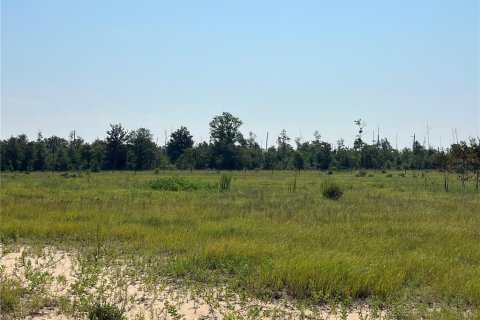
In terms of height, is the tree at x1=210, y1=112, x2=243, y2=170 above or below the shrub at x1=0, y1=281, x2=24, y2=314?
above

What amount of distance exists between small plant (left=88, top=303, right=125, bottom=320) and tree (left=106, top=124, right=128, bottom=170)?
222 ft

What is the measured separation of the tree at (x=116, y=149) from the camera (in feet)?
231

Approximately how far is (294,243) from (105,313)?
475cm

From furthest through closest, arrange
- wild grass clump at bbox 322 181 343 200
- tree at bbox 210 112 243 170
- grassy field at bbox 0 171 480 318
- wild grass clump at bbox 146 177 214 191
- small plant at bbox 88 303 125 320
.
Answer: tree at bbox 210 112 243 170 → wild grass clump at bbox 146 177 214 191 → wild grass clump at bbox 322 181 343 200 → grassy field at bbox 0 171 480 318 → small plant at bbox 88 303 125 320

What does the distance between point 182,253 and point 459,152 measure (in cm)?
2455

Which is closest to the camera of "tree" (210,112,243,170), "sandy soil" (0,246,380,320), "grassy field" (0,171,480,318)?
"sandy soil" (0,246,380,320)

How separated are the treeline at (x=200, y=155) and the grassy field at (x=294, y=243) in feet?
163

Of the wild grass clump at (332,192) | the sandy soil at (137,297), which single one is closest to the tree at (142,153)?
the wild grass clump at (332,192)

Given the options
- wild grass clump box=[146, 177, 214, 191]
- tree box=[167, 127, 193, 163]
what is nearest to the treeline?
tree box=[167, 127, 193, 163]

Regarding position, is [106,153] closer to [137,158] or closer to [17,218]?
[137,158]

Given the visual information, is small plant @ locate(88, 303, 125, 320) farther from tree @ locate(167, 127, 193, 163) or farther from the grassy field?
tree @ locate(167, 127, 193, 163)

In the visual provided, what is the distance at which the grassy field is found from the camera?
618cm

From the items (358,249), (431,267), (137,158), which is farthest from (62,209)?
(137,158)

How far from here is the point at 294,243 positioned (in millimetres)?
8922
